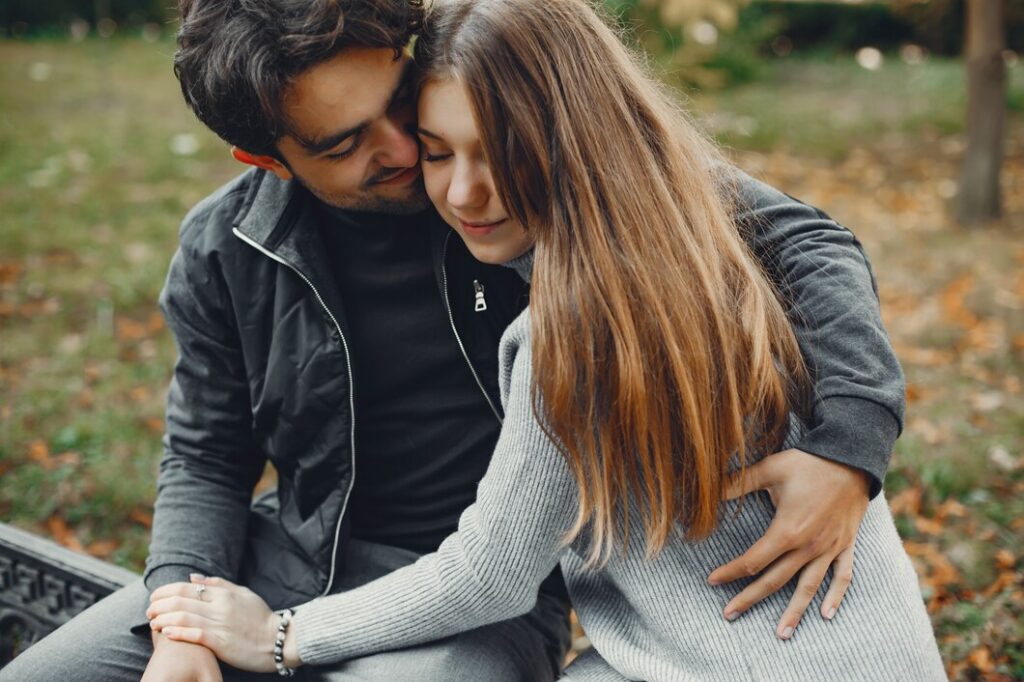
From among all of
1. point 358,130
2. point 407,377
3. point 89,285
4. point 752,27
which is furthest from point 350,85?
point 752,27

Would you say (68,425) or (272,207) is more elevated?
(272,207)

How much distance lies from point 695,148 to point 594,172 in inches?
11.7

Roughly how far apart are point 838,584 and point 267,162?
146cm

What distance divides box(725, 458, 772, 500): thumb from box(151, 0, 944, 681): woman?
22mm

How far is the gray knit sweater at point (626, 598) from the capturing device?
1.61 metres

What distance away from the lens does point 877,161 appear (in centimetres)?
833

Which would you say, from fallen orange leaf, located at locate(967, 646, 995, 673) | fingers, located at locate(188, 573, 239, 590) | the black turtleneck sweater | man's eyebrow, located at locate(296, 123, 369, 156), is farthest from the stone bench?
fallen orange leaf, located at locate(967, 646, 995, 673)

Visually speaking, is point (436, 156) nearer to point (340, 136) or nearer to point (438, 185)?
point (438, 185)

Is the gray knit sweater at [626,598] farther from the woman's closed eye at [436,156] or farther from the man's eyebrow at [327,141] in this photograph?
the man's eyebrow at [327,141]

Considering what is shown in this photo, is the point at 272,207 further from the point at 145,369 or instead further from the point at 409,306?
the point at 145,369

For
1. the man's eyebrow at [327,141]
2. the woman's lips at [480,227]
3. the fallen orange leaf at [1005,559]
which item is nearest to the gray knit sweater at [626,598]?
the woman's lips at [480,227]

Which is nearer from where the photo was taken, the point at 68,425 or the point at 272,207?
the point at 272,207

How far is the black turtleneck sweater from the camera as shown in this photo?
219 cm

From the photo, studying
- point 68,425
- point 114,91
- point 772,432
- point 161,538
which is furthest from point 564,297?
point 114,91
